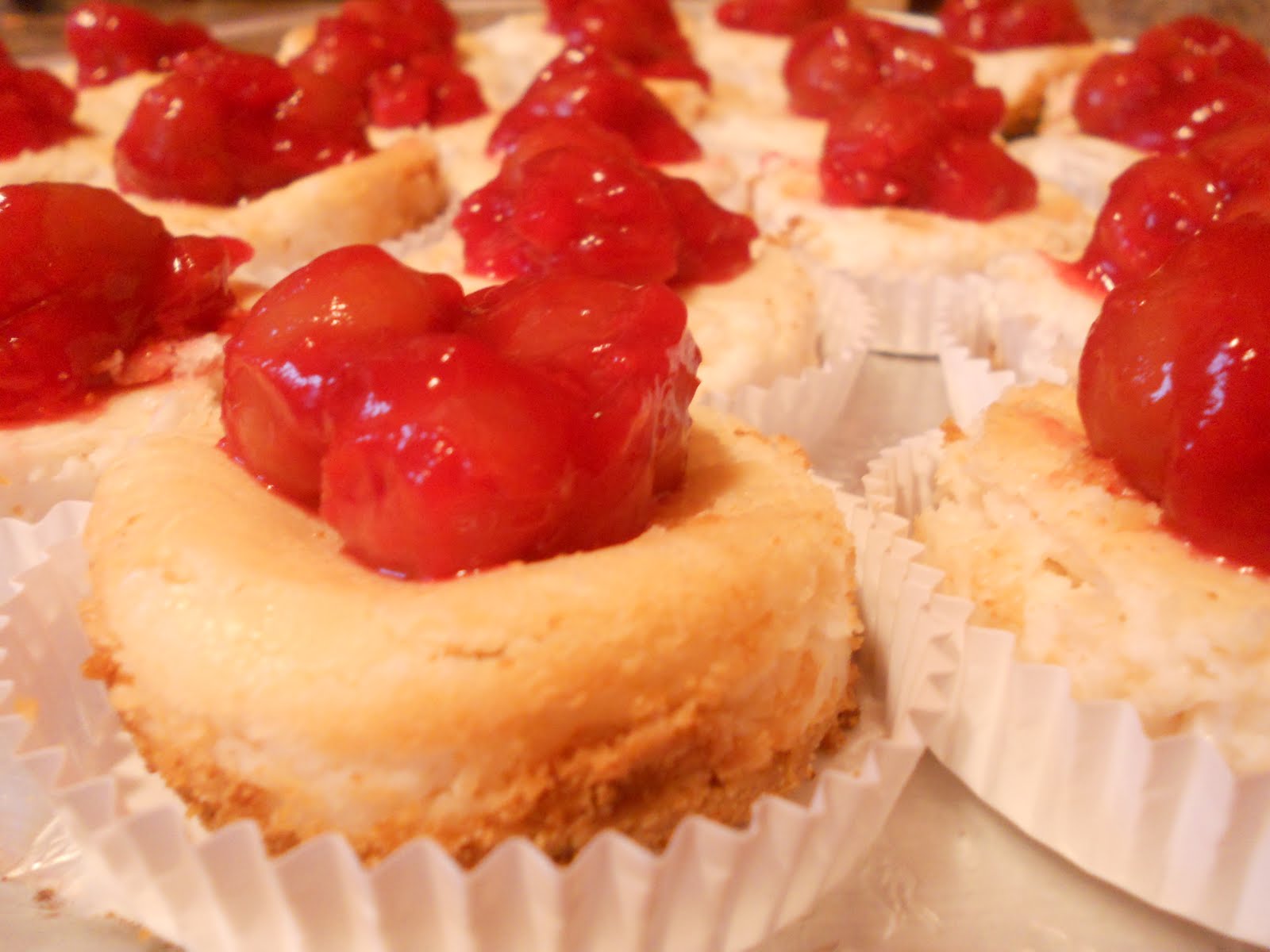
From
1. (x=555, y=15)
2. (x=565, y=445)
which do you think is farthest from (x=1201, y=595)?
(x=555, y=15)

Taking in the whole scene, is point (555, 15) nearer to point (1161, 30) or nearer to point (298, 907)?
point (1161, 30)

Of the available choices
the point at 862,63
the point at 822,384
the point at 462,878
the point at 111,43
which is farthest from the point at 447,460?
the point at 111,43

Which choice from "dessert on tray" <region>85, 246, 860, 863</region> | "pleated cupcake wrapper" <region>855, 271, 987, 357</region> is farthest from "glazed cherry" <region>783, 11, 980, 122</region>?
"dessert on tray" <region>85, 246, 860, 863</region>

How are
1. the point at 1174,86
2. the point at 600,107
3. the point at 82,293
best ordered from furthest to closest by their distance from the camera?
the point at 1174,86 < the point at 600,107 < the point at 82,293

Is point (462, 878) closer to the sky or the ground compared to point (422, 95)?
closer to the sky

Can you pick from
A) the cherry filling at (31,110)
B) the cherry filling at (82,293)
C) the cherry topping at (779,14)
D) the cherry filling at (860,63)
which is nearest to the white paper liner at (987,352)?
the cherry filling at (860,63)

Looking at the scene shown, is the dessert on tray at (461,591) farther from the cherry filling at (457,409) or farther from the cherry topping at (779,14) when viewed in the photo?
the cherry topping at (779,14)

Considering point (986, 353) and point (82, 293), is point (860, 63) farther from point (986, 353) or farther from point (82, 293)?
point (82, 293)
